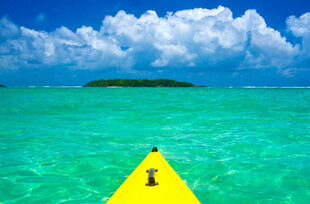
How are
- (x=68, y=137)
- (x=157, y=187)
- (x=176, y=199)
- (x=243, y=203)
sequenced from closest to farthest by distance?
(x=176, y=199), (x=157, y=187), (x=243, y=203), (x=68, y=137)

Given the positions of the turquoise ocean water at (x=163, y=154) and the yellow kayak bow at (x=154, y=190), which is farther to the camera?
the turquoise ocean water at (x=163, y=154)

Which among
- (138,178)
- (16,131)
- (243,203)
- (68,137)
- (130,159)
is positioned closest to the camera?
(138,178)

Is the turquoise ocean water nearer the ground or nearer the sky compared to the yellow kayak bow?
nearer the ground

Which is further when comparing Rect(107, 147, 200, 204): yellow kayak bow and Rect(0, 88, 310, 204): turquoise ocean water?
Rect(0, 88, 310, 204): turquoise ocean water

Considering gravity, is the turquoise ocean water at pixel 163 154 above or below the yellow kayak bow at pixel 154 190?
below

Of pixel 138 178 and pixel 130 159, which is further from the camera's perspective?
pixel 130 159

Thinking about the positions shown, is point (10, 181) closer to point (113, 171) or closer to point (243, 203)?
point (113, 171)

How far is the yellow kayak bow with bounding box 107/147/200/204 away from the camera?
3477 mm

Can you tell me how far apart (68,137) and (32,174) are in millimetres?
4049

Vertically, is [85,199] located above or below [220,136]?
below

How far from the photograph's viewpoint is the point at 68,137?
34.5 ft

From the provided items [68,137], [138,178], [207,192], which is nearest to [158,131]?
[68,137]

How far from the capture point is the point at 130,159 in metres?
7.61

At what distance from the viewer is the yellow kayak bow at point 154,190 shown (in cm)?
348
